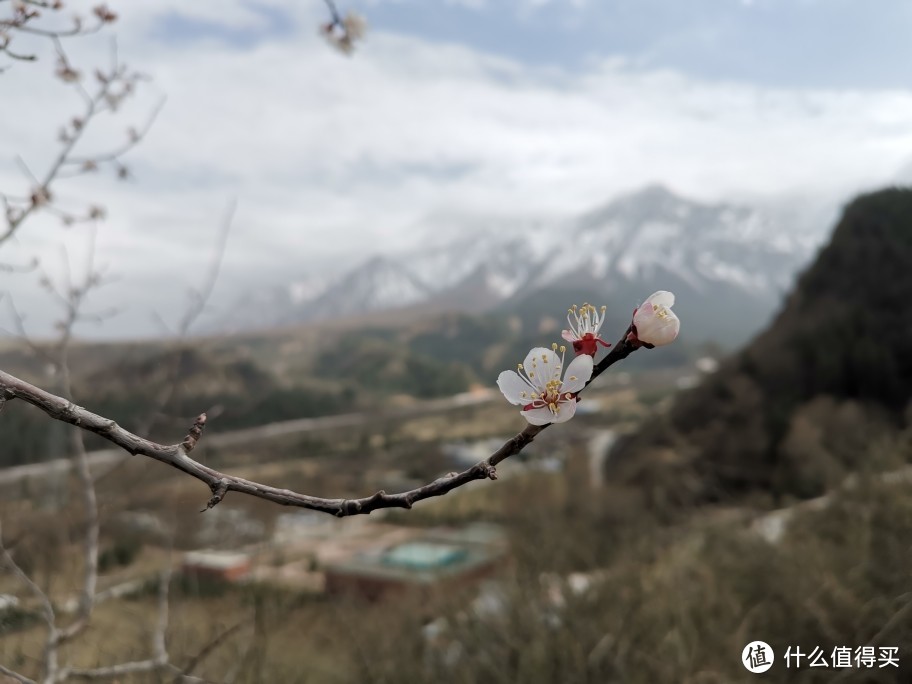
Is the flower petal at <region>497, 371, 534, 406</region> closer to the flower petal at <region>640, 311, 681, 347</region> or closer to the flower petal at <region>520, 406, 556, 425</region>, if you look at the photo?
the flower petal at <region>520, 406, 556, 425</region>

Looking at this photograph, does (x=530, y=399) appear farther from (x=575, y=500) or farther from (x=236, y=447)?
(x=236, y=447)

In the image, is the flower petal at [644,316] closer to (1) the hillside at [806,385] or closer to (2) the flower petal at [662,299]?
(2) the flower petal at [662,299]

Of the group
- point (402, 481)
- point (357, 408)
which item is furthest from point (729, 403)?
point (357, 408)

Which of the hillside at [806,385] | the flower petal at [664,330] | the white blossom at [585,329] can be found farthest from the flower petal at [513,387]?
the hillside at [806,385]

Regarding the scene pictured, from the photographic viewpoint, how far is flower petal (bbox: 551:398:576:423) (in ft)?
3.87

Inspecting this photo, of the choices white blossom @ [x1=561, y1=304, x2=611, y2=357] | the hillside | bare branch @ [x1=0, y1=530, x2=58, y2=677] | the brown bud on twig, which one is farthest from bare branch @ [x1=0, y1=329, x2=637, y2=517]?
the hillside

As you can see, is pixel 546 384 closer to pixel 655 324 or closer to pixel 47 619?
pixel 655 324

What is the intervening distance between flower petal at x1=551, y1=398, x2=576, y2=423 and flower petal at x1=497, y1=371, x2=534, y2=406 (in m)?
0.06

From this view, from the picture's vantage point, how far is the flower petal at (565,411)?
1180 mm

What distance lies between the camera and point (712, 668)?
4961mm

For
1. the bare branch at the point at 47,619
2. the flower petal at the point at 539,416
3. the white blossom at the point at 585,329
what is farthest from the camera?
the bare branch at the point at 47,619

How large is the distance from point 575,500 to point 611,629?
65.4 feet

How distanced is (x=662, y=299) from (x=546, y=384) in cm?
27

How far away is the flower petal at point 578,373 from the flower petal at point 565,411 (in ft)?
0.09
